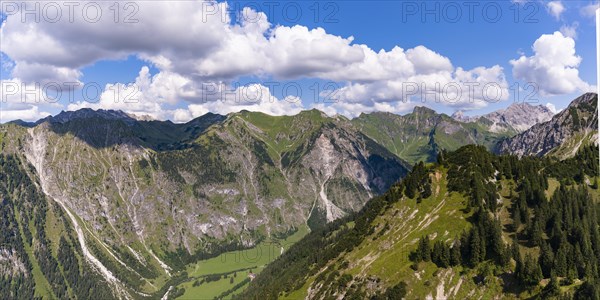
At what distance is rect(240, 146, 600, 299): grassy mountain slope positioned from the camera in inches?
5017

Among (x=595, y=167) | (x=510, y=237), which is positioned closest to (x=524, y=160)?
(x=595, y=167)

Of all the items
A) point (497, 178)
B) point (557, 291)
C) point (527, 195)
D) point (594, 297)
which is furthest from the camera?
point (497, 178)

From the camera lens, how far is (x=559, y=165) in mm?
191000

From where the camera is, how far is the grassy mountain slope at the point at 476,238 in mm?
127438

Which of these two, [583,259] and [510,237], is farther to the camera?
→ [510,237]

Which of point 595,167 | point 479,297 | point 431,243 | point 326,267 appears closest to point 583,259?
point 479,297

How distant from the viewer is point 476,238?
140875mm

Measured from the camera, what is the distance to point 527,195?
162m

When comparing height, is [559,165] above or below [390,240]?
above

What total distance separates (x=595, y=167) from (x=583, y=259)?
84490 mm

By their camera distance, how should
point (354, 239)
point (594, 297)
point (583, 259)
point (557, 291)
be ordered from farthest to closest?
point (354, 239), point (583, 259), point (557, 291), point (594, 297)

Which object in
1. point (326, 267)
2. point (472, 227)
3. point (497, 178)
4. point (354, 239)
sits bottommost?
point (326, 267)

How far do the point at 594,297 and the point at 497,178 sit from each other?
78.7 metres

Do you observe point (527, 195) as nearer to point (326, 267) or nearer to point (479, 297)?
point (479, 297)
